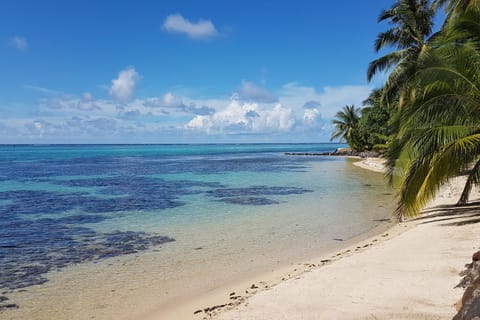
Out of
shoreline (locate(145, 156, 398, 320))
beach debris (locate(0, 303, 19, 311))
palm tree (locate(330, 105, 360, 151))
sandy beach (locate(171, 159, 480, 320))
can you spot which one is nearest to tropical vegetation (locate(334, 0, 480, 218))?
sandy beach (locate(171, 159, 480, 320))

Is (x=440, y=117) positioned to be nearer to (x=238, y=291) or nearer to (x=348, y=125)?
(x=238, y=291)

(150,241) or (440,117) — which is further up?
(440,117)

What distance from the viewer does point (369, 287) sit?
20.3 feet

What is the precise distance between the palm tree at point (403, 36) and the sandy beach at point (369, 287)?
15.8 metres

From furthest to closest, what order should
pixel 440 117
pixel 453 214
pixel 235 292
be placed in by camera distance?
pixel 453 214 < pixel 440 117 < pixel 235 292

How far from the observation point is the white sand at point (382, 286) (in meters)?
5.29

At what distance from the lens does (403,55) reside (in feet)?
80.2

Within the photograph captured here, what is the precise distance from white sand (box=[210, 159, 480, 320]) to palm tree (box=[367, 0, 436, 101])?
1612 centimetres

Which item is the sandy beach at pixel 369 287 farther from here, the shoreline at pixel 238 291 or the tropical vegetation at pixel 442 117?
the tropical vegetation at pixel 442 117

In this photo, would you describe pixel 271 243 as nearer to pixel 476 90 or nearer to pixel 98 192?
pixel 476 90

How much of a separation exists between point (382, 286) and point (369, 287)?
203 mm

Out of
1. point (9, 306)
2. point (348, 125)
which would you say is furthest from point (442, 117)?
point (348, 125)

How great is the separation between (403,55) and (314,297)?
22.4 m

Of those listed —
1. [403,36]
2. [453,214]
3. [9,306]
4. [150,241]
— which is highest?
[403,36]
